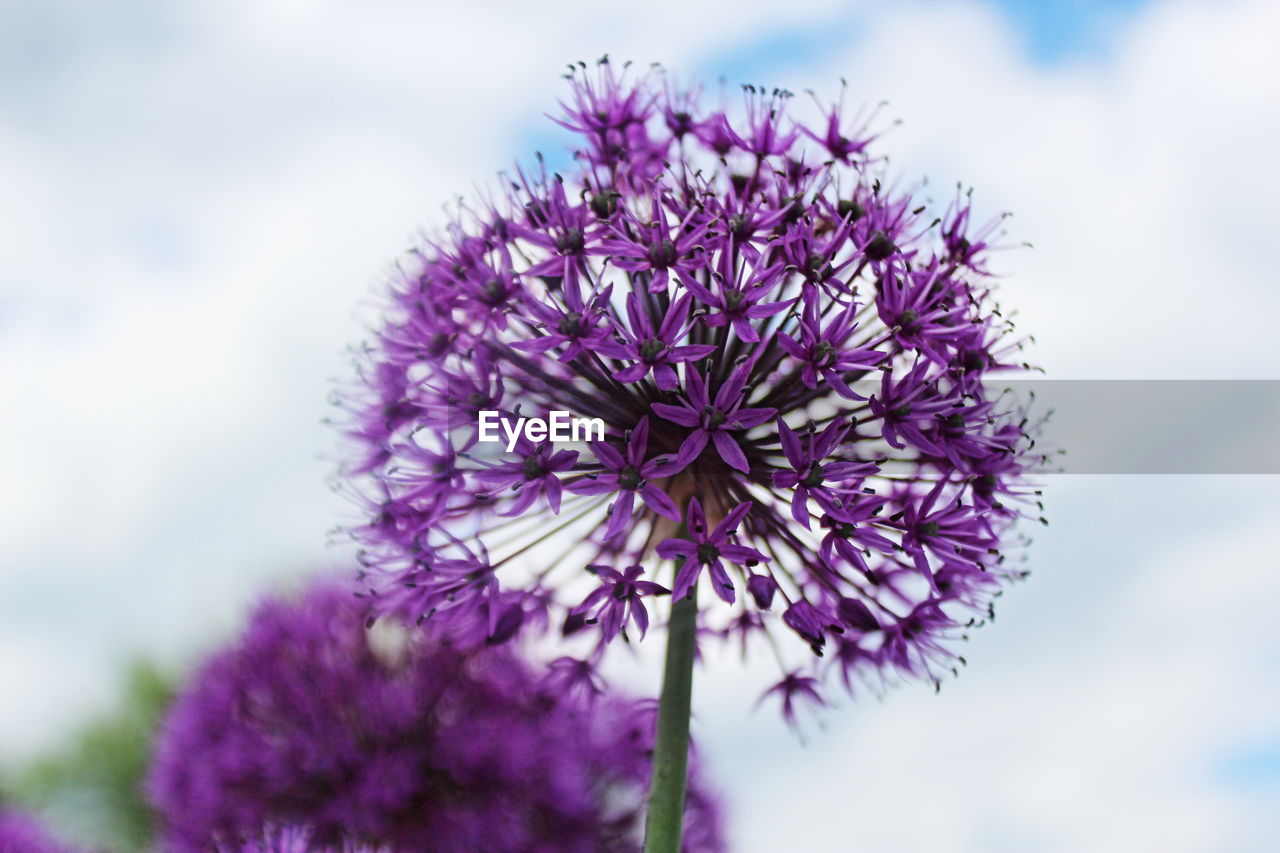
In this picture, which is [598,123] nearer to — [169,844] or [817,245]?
[817,245]

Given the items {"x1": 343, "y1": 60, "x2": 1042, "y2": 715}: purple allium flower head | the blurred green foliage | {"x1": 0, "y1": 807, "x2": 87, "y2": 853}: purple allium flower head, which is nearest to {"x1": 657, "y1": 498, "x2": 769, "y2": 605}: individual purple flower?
{"x1": 343, "y1": 60, "x2": 1042, "y2": 715}: purple allium flower head

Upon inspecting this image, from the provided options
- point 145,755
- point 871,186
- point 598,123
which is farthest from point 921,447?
point 145,755

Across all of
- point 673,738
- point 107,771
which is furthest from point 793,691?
point 107,771

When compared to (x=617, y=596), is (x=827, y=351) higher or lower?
higher

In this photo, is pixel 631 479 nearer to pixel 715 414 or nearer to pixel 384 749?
pixel 715 414

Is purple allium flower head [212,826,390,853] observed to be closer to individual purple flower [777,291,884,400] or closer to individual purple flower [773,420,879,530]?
individual purple flower [773,420,879,530]

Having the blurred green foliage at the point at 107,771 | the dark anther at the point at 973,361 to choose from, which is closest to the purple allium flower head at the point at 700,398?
the dark anther at the point at 973,361
